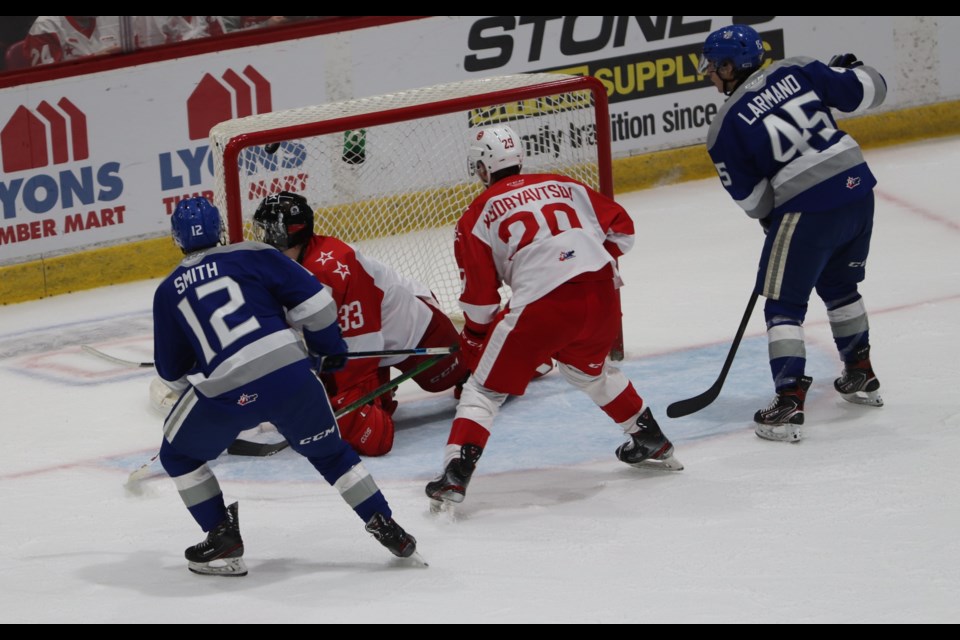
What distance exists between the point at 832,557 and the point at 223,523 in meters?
1.44

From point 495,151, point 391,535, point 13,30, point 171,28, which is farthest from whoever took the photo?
point 171,28

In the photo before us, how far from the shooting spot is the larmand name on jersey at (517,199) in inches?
155

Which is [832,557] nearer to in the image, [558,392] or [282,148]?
[558,392]

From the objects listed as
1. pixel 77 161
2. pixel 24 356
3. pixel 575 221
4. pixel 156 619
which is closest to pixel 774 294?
pixel 575 221

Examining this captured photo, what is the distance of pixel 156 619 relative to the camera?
3314mm

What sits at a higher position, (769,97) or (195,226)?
(769,97)

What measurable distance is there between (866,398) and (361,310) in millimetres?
1548

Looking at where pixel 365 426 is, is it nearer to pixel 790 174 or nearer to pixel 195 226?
pixel 195 226

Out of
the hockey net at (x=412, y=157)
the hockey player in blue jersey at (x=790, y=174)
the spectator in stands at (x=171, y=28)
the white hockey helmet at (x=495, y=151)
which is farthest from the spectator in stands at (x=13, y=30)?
the hockey player in blue jersey at (x=790, y=174)

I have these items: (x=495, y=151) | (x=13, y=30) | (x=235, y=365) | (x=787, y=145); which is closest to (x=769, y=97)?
(x=787, y=145)

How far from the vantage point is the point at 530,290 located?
387 centimetres

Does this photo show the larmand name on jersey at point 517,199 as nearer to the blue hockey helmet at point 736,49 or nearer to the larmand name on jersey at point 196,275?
the blue hockey helmet at point 736,49

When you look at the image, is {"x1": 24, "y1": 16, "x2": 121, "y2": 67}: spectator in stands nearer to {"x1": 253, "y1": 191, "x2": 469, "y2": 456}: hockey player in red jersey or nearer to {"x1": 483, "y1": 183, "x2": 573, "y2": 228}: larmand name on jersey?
{"x1": 253, "y1": 191, "x2": 469, "y2": 456}: hockey player in red jersey

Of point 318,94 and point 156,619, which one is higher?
point 318,94
